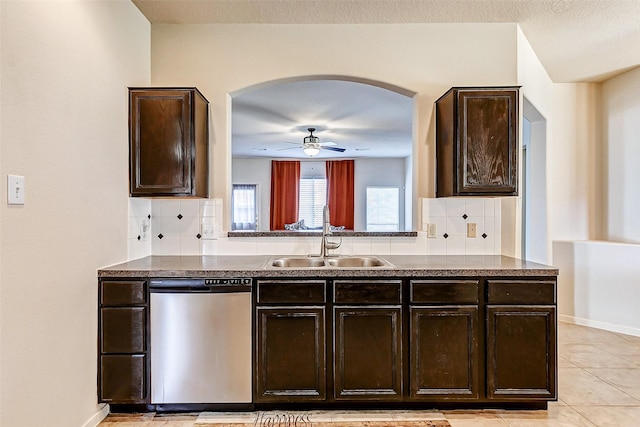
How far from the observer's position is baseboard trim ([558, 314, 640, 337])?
3.69 m

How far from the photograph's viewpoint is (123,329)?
222 centimetres

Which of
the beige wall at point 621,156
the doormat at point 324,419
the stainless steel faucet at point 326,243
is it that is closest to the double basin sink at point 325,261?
the stainless steel faucet at point 326,243

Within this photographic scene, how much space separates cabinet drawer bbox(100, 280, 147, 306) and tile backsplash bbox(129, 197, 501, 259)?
0.69 meters

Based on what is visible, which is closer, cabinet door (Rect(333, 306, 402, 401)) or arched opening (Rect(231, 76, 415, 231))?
cabinet door (Rect(333, 306, 402, 401))

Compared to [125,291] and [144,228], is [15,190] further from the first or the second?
[144,228]

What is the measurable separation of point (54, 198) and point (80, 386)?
1016mm

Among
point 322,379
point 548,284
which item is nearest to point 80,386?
point 322,379

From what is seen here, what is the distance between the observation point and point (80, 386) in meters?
2.05

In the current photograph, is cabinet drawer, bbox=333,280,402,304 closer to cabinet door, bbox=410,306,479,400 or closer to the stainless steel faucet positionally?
cabinet door, bbox=410,306,479,400

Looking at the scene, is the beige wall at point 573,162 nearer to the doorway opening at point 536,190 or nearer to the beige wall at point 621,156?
the beige wall at point 621,156

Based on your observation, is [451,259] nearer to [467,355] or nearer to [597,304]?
[467,355]

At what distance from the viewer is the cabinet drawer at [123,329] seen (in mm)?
2207

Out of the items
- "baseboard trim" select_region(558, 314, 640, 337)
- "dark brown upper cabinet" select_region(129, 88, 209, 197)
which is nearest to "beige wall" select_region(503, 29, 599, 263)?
"baseboard trim" select_region(558, 314, 640, 337)

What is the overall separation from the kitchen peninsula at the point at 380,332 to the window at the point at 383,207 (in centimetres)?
716
